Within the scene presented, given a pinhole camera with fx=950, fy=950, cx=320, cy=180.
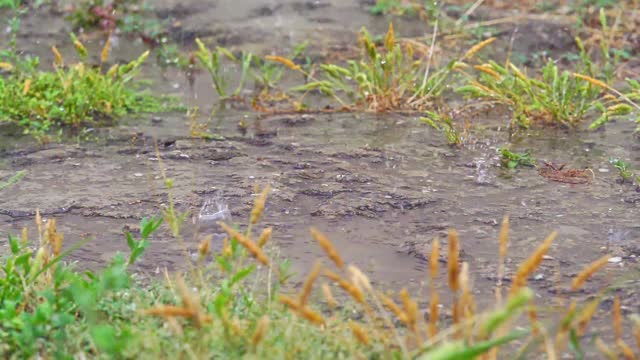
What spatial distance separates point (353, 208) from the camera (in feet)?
11.5

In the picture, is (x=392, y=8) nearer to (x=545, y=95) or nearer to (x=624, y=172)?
(x=545, y=95)

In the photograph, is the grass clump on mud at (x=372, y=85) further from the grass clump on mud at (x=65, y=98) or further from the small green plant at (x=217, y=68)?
the grass clump on mud at (x=65, y=98)

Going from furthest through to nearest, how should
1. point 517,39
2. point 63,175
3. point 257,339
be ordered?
point 517,39 < point 63,175 < point 257,339

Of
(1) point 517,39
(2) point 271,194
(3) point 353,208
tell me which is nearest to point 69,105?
(2) point 271,194

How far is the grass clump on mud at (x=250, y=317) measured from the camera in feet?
6.47

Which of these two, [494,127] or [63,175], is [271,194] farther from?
[494,127]

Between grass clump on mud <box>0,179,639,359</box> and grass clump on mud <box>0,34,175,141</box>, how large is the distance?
191 cm

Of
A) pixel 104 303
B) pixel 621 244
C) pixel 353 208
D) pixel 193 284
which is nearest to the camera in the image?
pixel 104 303

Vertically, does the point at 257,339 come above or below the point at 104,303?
above

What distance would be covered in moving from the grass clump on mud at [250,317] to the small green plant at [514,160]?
A: 1.26 m

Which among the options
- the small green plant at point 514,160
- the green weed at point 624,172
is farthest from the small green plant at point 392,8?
the green weed at point 624,172

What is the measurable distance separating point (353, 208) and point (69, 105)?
1.78 m

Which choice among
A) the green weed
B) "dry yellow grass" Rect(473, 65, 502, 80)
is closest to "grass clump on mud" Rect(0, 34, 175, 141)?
"dry yellow grass" Rect(473, 65, 502, 80)

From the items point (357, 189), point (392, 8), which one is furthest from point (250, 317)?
point (392, 8)
